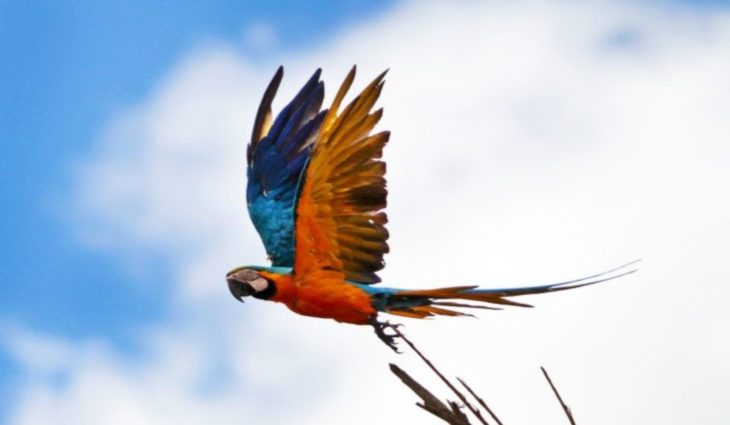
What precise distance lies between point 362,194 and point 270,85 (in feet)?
4.98

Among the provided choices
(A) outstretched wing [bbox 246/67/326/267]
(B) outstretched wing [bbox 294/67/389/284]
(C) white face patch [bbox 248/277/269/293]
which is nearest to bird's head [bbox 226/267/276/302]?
(C) white face patch [bbox 248/277/269/293]

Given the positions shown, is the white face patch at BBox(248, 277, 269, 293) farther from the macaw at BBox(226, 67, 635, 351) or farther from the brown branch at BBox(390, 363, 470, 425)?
the brown branch at BBox(390, 363, 470, 425)

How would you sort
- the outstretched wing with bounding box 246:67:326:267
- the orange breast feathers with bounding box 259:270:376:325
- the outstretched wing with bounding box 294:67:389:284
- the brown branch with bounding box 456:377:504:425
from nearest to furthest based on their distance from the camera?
1. the brown branch with bounding box 456:377:504:425
2. the orange breast feathers with bounding box 259:270:376:325
3. the outstretched wing with bounding box 294:67:389:284
4. the outstretched wing with bounding box 246:67:326:267

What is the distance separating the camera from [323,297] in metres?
6.39

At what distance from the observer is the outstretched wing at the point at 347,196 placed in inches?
263

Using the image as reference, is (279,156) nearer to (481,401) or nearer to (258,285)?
(258,285)

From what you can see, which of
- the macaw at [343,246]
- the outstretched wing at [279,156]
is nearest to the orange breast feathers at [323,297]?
the macaw at [343,246]

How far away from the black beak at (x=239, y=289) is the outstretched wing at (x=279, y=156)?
100 centimetres

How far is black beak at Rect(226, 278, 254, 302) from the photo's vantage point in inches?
254

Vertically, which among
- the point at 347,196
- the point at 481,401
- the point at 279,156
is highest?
the point at 279,156

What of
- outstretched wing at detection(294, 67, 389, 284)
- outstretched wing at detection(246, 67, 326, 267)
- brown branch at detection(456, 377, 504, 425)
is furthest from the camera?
outstretched wing at detection(246, 67, 326, 267)

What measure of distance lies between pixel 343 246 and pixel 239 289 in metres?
0.65

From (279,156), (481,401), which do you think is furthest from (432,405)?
(279,156)

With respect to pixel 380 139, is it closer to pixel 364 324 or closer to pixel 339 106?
pixel 339 106
